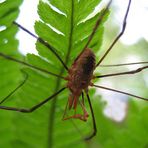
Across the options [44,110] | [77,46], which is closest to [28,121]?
[44,110]

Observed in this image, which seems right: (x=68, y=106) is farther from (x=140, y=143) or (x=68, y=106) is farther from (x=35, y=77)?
(x=140, y=143)

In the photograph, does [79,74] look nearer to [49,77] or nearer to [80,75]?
[80,75]

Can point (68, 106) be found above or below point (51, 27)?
below

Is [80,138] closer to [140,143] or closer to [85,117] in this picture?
[85,117]

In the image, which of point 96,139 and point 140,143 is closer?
point 140,143

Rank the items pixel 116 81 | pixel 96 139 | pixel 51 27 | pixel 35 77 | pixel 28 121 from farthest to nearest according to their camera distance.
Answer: pixel 116 81 < pixel 96 139 < pixel 28 121 < pixel 35 77 < pixel 51 27

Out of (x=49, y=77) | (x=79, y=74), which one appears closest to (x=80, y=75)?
(x=79, y=74)

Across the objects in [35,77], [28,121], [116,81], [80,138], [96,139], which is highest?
[35,77]

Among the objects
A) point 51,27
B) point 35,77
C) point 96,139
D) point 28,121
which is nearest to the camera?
point 51,27
